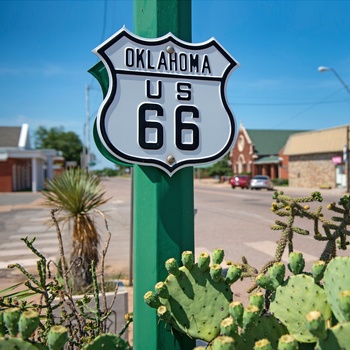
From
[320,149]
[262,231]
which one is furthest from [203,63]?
[320,149]

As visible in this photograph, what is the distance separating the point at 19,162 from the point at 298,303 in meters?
39.7

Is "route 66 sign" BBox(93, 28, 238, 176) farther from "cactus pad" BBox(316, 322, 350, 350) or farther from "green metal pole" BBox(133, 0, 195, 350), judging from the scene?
"cactus pad" BBox(316, 322, 350, 350)

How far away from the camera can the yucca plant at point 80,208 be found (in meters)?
5.63

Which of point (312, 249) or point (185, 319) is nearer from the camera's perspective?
point (185, 319)

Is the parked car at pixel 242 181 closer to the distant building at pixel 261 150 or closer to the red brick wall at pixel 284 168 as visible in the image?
the red brick wall at pixel 284 168

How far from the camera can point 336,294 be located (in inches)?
57.7

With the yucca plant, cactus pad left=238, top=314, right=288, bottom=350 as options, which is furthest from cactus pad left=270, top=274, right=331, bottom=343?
the yucca plant

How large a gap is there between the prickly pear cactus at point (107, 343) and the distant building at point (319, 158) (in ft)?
113

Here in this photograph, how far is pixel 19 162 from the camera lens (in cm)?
3791

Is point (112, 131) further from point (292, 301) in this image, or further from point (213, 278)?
point (292, 301)

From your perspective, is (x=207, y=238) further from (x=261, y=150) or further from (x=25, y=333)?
(x=261, y=150)

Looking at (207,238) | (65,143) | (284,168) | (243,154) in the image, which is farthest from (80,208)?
(65,143)

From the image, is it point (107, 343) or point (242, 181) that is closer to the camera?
point (107, 343)

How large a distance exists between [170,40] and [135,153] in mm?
645
